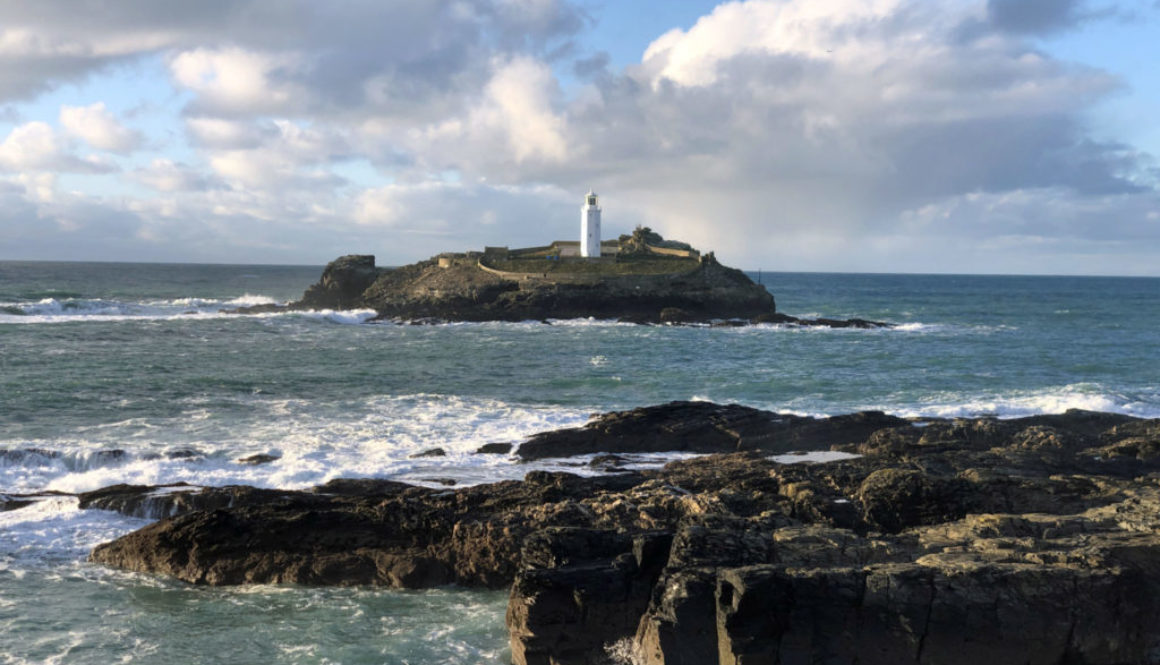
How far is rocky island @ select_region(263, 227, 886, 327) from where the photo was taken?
63250 mm

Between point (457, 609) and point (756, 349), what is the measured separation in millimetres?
34011

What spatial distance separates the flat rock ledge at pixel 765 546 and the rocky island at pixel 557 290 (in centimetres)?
4325

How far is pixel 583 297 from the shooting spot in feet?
212

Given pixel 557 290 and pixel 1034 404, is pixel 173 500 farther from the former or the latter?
pixel 557 290

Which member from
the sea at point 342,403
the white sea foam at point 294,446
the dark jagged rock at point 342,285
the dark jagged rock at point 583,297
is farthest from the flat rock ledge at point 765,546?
the dark jagged rock at point 342,285

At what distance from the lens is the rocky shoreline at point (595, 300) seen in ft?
204

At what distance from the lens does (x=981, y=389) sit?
30.4m

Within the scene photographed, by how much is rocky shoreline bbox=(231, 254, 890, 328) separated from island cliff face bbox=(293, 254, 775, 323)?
7 centimetres

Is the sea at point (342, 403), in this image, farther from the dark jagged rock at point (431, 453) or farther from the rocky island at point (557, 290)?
the rocky island at point (557, 290)

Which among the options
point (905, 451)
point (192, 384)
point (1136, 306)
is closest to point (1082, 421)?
point (905, 451)

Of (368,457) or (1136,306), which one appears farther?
(1136,306)

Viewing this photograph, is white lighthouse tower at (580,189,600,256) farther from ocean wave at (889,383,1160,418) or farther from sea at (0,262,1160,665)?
ocean wave at (889,383,1160,418)

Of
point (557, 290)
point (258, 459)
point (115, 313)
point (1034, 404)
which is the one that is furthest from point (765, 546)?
point (115, 313)

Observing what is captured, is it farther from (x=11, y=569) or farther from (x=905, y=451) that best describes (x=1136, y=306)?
(x=11, y=569)
